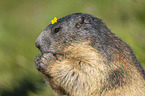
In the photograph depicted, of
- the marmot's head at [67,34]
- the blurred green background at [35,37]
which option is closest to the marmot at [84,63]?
the marmot's head at [67,34]

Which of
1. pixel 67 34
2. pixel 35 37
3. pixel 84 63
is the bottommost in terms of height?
pixel 84 63

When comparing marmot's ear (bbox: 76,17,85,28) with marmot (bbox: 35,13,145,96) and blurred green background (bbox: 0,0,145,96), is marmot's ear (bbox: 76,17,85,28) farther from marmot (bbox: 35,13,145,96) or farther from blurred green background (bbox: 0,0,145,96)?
blurred green background (bbox: 0,0,145,96)

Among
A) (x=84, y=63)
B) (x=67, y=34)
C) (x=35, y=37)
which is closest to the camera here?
(x=84, y=63)

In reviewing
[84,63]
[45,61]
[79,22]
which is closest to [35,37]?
[79,22]

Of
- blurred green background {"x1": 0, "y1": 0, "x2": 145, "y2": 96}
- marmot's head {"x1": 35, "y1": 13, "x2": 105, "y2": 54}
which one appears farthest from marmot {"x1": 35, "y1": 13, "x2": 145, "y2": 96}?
blurred green background {"x1": 0, "y1": 0, "x2": 145, "y2": 96}

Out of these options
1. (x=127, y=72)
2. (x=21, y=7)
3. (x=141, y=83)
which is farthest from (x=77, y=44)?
(x=21, y=7)

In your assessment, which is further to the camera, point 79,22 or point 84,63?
point 79,22

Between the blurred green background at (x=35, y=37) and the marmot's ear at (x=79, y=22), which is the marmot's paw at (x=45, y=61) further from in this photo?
the blurred green background at (x=35, y=37)

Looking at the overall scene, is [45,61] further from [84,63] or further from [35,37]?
[35,37]
